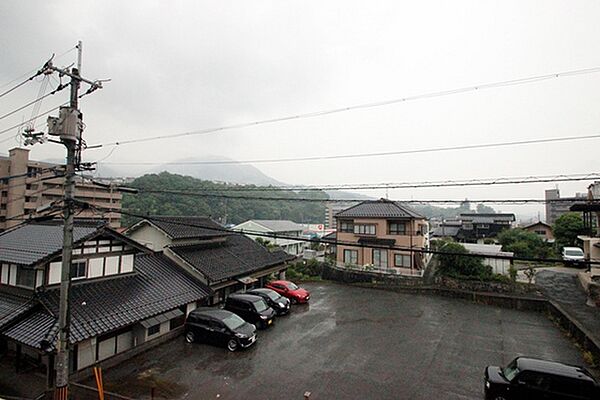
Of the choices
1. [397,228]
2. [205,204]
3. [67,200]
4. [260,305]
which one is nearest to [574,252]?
[397,228]

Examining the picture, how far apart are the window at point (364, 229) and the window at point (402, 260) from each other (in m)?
3.09

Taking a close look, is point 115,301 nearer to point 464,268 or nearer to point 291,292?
point 291,292

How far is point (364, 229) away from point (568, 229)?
71.4 ft

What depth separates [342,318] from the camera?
16.4 meters

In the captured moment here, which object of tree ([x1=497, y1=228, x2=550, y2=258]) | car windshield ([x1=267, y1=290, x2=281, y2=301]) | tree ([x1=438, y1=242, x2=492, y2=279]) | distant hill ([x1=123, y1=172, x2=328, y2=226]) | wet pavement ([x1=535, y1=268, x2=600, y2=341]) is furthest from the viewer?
distant hill ([x1=123, y1=172, x2=328, y2=226])

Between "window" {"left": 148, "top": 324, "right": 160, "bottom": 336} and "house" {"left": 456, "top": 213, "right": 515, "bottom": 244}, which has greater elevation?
"house" {"left": 456, "top": 213, "right": 515, "bottom": 244}

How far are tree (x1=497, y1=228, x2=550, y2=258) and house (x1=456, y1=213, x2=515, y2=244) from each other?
6.75 meters

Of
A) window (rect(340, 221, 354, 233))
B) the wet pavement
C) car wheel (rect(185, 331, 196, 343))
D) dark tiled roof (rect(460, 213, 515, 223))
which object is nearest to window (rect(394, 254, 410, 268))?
window (rect(340, 221, 354, 233))

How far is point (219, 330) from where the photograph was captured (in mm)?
12469

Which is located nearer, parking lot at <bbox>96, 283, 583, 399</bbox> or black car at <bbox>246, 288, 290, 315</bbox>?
parking lot at <bbox>96, 283, 583, 399</bbox>

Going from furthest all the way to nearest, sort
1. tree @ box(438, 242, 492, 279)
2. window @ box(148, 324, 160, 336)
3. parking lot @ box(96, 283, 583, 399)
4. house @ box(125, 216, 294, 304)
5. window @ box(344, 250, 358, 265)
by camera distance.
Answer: window @ box(344, 250, 358, 265) < tree @ box(438, 242, 492, 279) < house @ box(125, 216, 294, 304) < window @ box(148, 324, 160, 336) < parking lot @ box(96, 283, 583, 399)

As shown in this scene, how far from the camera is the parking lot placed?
955cm

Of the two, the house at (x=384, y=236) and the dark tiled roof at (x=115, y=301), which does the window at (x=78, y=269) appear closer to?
the dark tiled roof at (x=115, y=301)

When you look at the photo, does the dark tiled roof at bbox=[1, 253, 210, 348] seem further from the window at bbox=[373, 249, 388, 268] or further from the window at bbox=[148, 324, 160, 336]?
the window at bbox=[373, 249, 388, 268]
